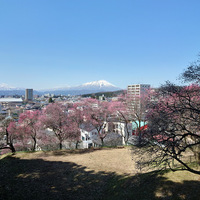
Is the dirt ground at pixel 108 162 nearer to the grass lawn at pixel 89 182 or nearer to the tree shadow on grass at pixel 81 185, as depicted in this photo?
the grass lawn at pixel 89 182

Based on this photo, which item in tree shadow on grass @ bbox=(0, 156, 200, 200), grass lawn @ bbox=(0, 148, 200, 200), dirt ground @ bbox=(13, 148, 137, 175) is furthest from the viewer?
dirt ground @ bbox=(13, 148, 137, 175)

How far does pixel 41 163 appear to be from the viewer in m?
12.3

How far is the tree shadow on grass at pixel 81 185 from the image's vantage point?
19.9 feet

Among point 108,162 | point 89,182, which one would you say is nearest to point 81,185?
point 89,182

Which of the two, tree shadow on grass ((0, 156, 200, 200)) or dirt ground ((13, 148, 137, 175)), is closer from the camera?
tree shadow on grass ((0, 156, 200, 200))

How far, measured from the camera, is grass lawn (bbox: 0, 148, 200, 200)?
6178 millimetres

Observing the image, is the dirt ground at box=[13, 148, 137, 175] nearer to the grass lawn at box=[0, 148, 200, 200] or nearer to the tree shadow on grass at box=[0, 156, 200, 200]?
the grass lawn at box=[0, 148, 200, 200]

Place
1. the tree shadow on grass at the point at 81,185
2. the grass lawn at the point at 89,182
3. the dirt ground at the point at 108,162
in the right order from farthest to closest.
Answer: the dirt ground at the point at 108,162, the grass lawn at the point at 89,182, the tree shadow on grass at the point at 81,185

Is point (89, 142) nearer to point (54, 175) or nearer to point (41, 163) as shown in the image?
point (41, 163)

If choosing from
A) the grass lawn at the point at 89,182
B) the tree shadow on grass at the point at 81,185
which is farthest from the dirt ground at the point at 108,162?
the tree shadow on grass at the point at 81,185

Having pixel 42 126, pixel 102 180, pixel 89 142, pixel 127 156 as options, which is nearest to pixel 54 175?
pixel 102 180

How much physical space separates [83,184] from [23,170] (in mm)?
5166

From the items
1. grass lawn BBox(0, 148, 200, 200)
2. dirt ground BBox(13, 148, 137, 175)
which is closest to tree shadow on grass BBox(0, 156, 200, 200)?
grass lawn BBox(0, 148, 200, 200)

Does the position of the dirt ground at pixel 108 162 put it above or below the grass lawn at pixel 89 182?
below
